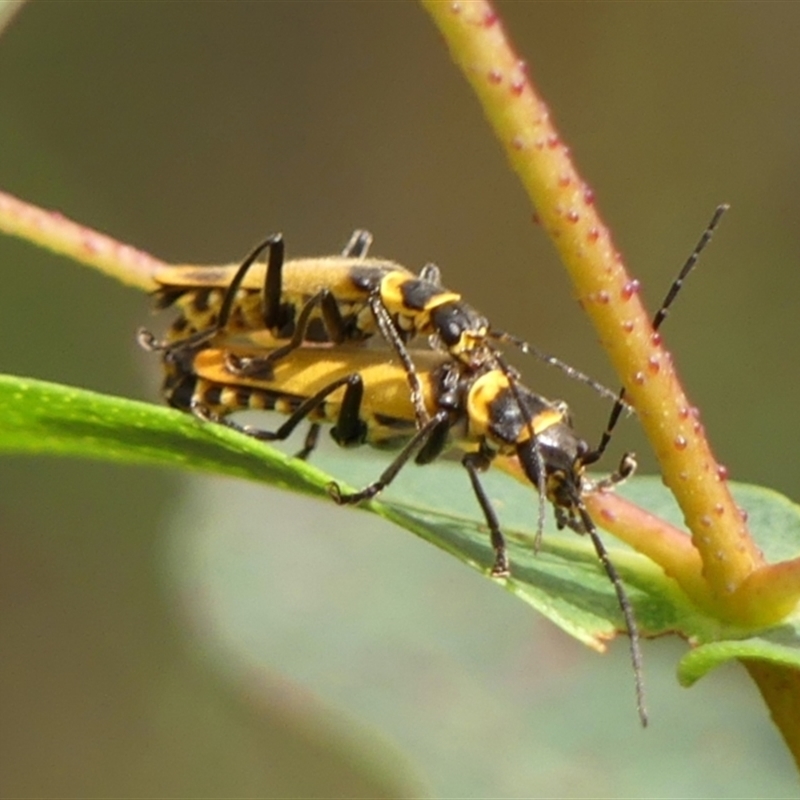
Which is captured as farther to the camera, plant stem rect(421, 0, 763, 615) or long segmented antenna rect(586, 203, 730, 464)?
A: long segmented antenna rect(586, 203, 730, 464)

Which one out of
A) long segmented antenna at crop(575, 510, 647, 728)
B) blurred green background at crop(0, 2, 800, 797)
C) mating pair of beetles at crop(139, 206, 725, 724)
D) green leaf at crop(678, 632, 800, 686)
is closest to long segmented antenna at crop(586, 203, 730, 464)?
mating pair of beetles at crop(139, 206, 725, 724)

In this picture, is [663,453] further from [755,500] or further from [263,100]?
[263,100]

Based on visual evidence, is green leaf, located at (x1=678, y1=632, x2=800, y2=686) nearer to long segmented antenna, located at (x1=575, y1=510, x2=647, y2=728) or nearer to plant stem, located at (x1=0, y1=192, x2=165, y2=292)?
long segmented antenna, located at (x1=575, y1=510, x2=647, y2=728)

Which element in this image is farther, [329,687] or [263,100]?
[263,100]

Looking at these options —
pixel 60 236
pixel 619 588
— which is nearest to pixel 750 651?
pixel 619 588

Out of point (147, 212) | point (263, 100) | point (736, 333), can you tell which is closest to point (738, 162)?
point (736, 333)

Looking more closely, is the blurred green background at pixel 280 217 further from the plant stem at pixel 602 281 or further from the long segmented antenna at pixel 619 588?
the plant stem at pixel 602 281

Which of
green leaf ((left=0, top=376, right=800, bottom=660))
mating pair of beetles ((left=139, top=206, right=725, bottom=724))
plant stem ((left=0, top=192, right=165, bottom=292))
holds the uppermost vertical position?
mating pair of beetles ((left=139, top=206, right=725, bottom=724))
